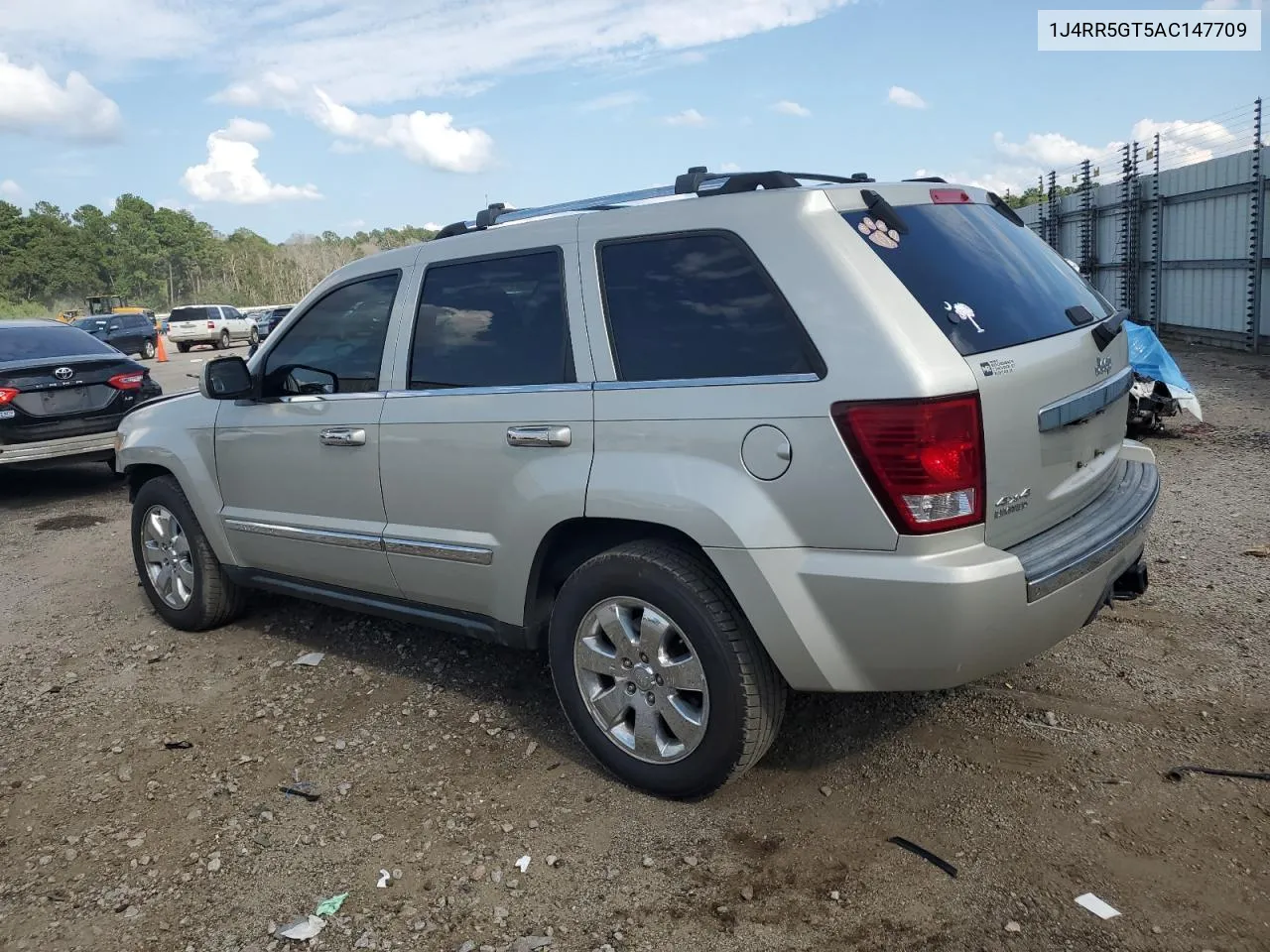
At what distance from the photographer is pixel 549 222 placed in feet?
11.8

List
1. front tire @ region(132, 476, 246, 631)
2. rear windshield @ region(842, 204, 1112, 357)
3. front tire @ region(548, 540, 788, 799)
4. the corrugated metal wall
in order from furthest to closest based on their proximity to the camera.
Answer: the corrugated metal wall < front tire @ region(132, 476, 246, 631) < front tire @ region(548, 540, 788, 799) < rear windshield @ region(842, 204, 1112, 357)

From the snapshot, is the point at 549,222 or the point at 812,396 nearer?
the point at 812,396

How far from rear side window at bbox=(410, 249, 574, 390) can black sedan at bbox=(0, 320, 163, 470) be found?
244 inches

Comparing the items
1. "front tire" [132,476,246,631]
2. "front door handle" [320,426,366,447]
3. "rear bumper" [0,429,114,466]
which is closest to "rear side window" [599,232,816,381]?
"front door handle" [320,426,366,447]

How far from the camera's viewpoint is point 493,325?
3.70 meters

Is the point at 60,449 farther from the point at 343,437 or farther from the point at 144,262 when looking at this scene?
the point at 144,262

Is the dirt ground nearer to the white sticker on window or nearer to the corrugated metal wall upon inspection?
the white sticker on window

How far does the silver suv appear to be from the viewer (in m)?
2.74

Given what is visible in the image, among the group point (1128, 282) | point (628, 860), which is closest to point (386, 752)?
point (628, 860)

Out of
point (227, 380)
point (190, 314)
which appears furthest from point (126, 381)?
point (190, 314)

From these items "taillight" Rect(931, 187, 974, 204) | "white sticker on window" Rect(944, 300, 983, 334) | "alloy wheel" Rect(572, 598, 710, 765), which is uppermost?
"taillight" Rect(931, 187, 974, 204)

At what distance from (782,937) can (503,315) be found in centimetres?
225

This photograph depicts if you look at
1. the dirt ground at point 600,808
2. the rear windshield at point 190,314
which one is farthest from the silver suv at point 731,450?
the rear windshield at point 190,314

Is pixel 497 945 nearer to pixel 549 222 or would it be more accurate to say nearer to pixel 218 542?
pixel 549 222
